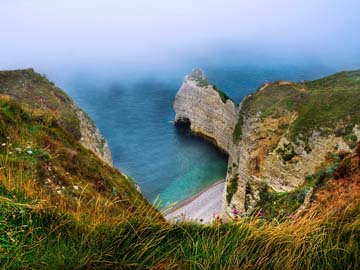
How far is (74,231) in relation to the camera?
5348mm

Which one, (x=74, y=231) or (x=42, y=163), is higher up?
(x=74, y=231)

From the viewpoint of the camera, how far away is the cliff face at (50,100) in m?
35.5

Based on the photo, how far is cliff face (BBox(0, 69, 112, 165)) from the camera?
1396 inches


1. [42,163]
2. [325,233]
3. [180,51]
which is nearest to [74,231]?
[325,233]

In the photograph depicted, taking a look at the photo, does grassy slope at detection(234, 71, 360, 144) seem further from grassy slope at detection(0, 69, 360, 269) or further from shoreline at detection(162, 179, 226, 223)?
grassy slope at detection(0, 69, 360, 269)

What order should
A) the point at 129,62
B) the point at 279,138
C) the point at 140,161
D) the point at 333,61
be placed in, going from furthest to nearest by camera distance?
the point at 129,62
the point at 333,61
the point at 140,161
the point at 279,138

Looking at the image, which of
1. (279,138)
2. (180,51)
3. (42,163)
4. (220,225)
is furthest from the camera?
(180,51)

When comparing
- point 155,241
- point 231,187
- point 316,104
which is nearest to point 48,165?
point 155,241

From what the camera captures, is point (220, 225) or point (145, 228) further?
point (220, 225)

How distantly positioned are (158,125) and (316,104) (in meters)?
47.9

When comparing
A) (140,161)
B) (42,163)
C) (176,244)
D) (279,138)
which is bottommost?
(140,161)

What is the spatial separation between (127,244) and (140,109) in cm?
9019

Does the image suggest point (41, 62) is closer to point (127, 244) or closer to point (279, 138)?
point (279, 138)

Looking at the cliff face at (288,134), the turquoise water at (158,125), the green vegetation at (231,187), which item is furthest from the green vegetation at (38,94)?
the turquoise water at (158,125)
